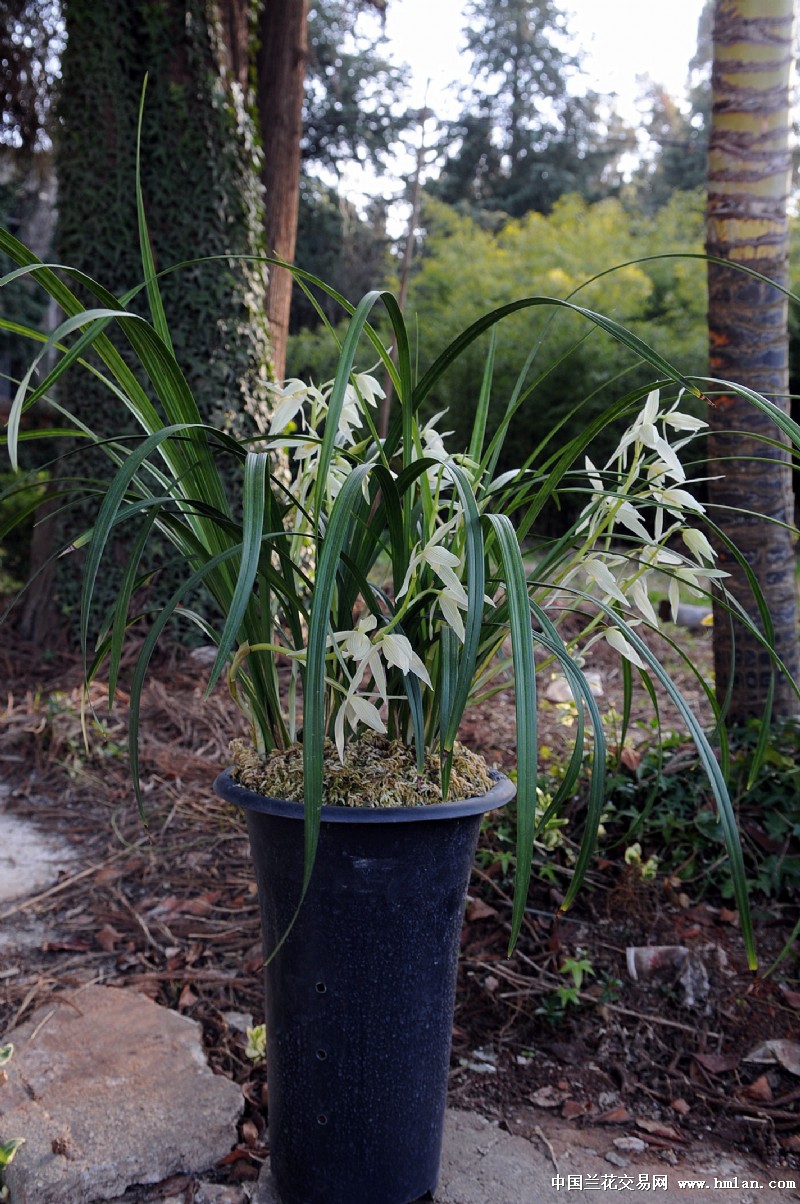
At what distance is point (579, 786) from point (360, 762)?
101cm

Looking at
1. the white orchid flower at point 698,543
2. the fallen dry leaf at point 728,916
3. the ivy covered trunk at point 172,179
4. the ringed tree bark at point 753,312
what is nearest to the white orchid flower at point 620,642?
the white orchid flower at point 698,543

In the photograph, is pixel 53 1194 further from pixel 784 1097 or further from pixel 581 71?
pixel 581 71

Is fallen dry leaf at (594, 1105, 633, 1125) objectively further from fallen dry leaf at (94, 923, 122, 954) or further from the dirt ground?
fallen dry leaf at (94, 923, 122, 954)

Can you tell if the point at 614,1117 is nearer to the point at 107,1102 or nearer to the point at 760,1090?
the point at 760,1090

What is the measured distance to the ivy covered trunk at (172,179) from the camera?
3.42 meters

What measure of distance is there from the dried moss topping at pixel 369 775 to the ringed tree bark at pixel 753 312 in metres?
1.08

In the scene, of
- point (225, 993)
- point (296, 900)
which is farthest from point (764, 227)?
point (225, 993)

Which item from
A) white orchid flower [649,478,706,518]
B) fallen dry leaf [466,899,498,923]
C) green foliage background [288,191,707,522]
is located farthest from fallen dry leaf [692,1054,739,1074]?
green foliage background [288,191,707,522]

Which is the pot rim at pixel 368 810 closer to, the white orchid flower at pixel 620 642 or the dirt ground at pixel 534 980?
the white orchid flower at pixel 620 642

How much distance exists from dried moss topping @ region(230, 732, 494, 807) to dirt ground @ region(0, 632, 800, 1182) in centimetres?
58

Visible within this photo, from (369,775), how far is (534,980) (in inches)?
31.1

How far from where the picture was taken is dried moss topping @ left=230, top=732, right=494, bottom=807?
1094 millimetres

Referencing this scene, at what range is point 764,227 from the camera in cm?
205

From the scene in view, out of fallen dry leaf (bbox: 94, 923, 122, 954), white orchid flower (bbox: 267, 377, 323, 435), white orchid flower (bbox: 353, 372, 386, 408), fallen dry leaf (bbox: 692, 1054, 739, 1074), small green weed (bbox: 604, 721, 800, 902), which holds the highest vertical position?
white orchid flower (bbox: 353, 372, 386, 408)
